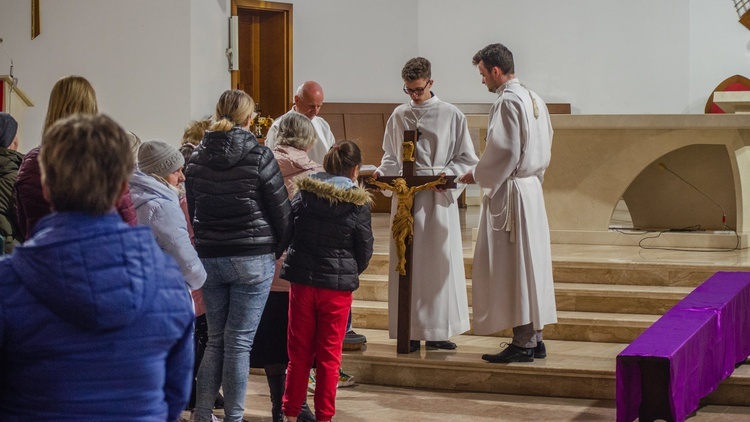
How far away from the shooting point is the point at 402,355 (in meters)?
5.84

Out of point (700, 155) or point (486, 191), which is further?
point (700, 155)

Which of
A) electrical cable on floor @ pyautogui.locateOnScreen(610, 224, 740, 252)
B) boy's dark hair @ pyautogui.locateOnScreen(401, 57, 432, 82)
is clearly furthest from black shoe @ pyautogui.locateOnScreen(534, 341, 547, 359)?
electrical cable on floor @ pyautogui.locateOnScreen(610, 224, 740, 252)

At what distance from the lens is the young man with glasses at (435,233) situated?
593 centimetres

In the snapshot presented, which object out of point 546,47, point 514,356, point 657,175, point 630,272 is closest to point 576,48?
point 546,47

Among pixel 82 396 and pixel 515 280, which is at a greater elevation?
pixel 82 396

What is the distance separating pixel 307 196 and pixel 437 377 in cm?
169

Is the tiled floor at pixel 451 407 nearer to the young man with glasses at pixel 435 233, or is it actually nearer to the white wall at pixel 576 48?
the young man with glasses at pixel 435 233

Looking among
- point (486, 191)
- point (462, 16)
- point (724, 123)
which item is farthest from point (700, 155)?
point (462, 16)

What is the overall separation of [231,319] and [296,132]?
1.05 metres

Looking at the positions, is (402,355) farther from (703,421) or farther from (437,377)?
(703,421)

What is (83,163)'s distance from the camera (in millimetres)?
1921

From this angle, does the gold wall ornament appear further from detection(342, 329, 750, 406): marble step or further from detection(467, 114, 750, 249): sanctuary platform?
detection(342, 329, 750, 406): marble step

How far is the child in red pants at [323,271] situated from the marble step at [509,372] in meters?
1.26

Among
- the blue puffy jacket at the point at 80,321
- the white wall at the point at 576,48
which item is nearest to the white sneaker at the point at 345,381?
the blue puffy jacket at the point at 80,321
